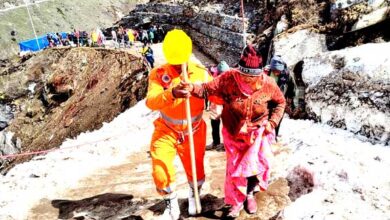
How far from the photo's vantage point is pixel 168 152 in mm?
4270

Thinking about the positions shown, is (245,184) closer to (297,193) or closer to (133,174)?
(297,193)

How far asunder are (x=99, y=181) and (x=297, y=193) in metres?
3.55

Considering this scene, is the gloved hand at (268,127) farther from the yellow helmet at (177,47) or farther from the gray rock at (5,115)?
the gray rock at (5,115)

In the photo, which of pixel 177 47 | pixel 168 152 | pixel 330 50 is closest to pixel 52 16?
pixel 330 50

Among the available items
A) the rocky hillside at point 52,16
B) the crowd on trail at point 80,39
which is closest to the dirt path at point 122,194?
the crowd on trail at point 80,39

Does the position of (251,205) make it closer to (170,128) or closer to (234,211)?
(234,211)

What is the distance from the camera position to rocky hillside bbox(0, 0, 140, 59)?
54.2m

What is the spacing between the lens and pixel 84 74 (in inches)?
821

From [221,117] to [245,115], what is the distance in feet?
1.17

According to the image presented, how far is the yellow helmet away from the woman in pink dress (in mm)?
275

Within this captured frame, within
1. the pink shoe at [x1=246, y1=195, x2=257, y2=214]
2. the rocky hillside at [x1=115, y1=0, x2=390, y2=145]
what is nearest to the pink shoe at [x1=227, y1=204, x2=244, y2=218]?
the pink shoe at [x1=246, y1=195, x2=257, y2=214]

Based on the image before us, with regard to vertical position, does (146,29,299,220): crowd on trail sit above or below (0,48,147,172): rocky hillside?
above

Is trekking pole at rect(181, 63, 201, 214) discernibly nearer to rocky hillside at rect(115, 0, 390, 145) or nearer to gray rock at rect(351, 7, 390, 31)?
rocky hillside at rect(115, 0, 390, 145)

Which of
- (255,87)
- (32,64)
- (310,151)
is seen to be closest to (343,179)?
(310,151)
